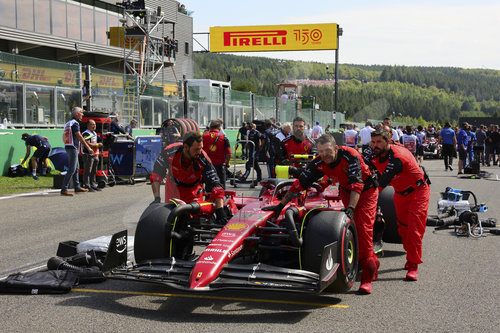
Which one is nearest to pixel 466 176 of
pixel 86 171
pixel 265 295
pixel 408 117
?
pixel 86 171

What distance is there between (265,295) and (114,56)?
35934 mm

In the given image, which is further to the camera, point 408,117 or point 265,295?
point 408,117

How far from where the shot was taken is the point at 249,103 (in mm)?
33625

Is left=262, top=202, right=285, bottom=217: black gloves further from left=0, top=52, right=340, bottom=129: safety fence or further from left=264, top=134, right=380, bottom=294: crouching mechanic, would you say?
left=0, top=52, right=340, bottom=129: safety fence

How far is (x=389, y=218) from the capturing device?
7977mm

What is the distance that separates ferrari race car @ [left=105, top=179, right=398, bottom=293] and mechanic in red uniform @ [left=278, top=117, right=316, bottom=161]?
3.94m

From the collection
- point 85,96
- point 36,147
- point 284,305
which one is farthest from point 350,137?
point 284,305

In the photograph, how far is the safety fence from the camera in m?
18.2

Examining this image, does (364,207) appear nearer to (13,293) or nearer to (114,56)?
(13,293)

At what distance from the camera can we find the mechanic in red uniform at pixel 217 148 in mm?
12164

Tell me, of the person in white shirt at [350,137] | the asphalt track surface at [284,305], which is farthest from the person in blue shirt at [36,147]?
the person in white shirt at [350,137]

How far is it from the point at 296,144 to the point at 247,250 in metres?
4.92

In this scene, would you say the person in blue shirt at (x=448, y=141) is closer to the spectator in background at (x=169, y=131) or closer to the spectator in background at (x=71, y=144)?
the spectator in background at (x=169, y=131)

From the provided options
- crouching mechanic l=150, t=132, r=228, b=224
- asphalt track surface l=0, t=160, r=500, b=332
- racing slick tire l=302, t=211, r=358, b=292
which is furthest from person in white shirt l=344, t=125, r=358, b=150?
racing slick tire l=302, t=211, r=358, b=292
